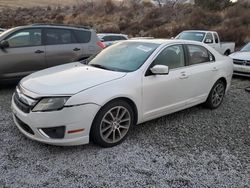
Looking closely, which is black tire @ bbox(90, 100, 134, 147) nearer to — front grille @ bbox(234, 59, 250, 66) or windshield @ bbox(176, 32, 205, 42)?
Result: front grille @ bbox(234, 59, 250, 66)

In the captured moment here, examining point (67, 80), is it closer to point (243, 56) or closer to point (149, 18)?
point (243, 56)

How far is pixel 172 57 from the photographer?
15.7 ft

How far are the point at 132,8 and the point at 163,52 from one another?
32199 mm

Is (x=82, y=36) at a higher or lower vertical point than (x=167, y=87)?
higher

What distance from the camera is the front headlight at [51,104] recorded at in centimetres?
351

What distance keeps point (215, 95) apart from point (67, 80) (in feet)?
10.6

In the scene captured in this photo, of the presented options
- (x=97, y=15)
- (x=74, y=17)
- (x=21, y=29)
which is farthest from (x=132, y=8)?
(x=21, y=29)

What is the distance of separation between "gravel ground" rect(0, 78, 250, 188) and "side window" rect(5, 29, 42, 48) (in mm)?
2381

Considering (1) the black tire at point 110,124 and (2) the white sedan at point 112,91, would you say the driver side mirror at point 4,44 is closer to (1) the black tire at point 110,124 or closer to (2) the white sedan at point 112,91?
(2) the white sedan at point 112,91

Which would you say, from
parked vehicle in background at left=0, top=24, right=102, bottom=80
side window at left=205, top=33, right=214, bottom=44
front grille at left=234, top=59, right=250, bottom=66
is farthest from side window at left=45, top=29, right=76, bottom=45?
side window at left=205, top=33, right=214, bottom=44

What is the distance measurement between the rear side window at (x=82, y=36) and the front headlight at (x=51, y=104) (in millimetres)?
4243

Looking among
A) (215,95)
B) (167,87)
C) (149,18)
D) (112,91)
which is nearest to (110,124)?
(112,91)

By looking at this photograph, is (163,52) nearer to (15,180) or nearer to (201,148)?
(201,148)

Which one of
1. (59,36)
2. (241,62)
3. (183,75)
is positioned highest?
(59,36)
